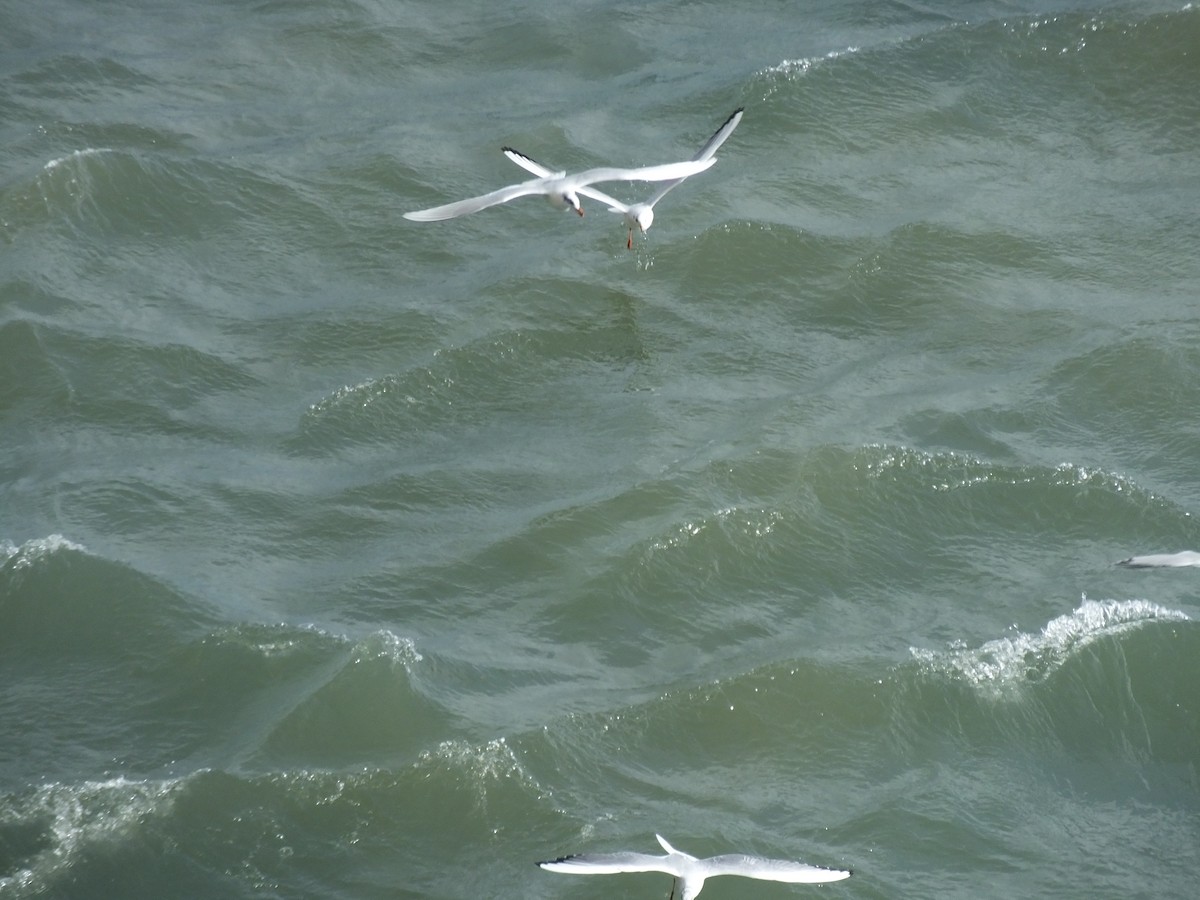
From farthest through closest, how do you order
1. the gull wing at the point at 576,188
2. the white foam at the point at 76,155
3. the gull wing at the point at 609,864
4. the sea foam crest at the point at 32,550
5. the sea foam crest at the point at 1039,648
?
the white foam at the point at 76,155
the gull wing at the point at 576,188
the sea foam crest at the point at 32,550
the sea foam crest at the point at 1039,648
the gull wing at the point at 609,864

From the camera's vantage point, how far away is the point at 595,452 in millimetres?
14352

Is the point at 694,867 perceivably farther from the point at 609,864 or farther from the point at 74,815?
the point at 74,815

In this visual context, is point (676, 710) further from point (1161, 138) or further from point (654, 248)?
point (1161, 138)

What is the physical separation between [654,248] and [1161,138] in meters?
6.14

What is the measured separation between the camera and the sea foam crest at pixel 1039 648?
12062 millimetres

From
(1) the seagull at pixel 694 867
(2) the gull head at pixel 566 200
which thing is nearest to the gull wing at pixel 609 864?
(1) the seagull at pixel 694 867

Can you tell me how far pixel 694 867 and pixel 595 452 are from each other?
5.44 meters

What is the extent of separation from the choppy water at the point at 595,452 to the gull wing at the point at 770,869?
945mm

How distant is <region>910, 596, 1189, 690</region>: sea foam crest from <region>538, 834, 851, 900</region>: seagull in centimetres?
308

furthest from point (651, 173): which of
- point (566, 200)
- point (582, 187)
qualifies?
point (582, 187)

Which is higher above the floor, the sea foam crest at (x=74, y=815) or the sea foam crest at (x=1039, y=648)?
the sea foam crest at (x=74, y=815)

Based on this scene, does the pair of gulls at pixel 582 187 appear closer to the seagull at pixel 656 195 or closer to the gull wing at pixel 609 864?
the seagull at pixel 656 195

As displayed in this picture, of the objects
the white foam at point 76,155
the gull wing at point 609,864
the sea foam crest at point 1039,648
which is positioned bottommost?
the sea foam crest at point 1039,648

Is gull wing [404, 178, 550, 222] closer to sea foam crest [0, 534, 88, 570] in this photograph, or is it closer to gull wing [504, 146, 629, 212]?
gull wing [504, 146, 629, 212]
